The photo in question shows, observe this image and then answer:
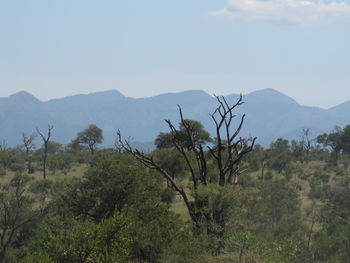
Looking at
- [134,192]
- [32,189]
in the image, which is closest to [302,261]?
[134,192]

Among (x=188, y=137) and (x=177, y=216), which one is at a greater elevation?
(x=188, y=137)

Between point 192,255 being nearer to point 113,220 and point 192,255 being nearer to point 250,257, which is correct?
point 250,257

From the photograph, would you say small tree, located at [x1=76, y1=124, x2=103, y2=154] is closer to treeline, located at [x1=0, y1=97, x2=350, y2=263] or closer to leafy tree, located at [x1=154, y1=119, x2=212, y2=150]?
leafy tree, located at [x1=154, y1=119, x2=212, y2=150]

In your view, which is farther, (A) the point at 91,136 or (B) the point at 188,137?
(A) the point at 91,136

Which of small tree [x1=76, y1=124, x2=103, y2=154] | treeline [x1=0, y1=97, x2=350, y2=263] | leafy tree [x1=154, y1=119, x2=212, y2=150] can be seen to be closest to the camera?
treeline [x1=0, y1=97, x2=350, y2=263]

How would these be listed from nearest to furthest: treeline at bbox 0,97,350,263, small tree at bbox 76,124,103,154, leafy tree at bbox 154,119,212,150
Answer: treeline at bbox 0,97,350,263 → leafy tree at bbox 154,119,212,150 → small tree at bbox 76,124,103,154

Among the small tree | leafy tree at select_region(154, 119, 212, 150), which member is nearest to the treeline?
leafy tree at select_region(154, 119, 212, 150)

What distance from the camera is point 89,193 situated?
34.9 meters

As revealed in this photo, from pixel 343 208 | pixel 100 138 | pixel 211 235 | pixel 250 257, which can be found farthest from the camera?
pixel 100 138

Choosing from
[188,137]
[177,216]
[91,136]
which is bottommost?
[177,216]

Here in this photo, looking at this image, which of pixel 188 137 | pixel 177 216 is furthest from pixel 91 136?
pixel 177 216

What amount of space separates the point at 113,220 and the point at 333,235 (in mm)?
23629

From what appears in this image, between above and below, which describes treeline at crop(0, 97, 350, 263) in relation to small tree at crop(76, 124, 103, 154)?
below

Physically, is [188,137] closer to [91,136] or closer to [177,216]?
[177,216]
